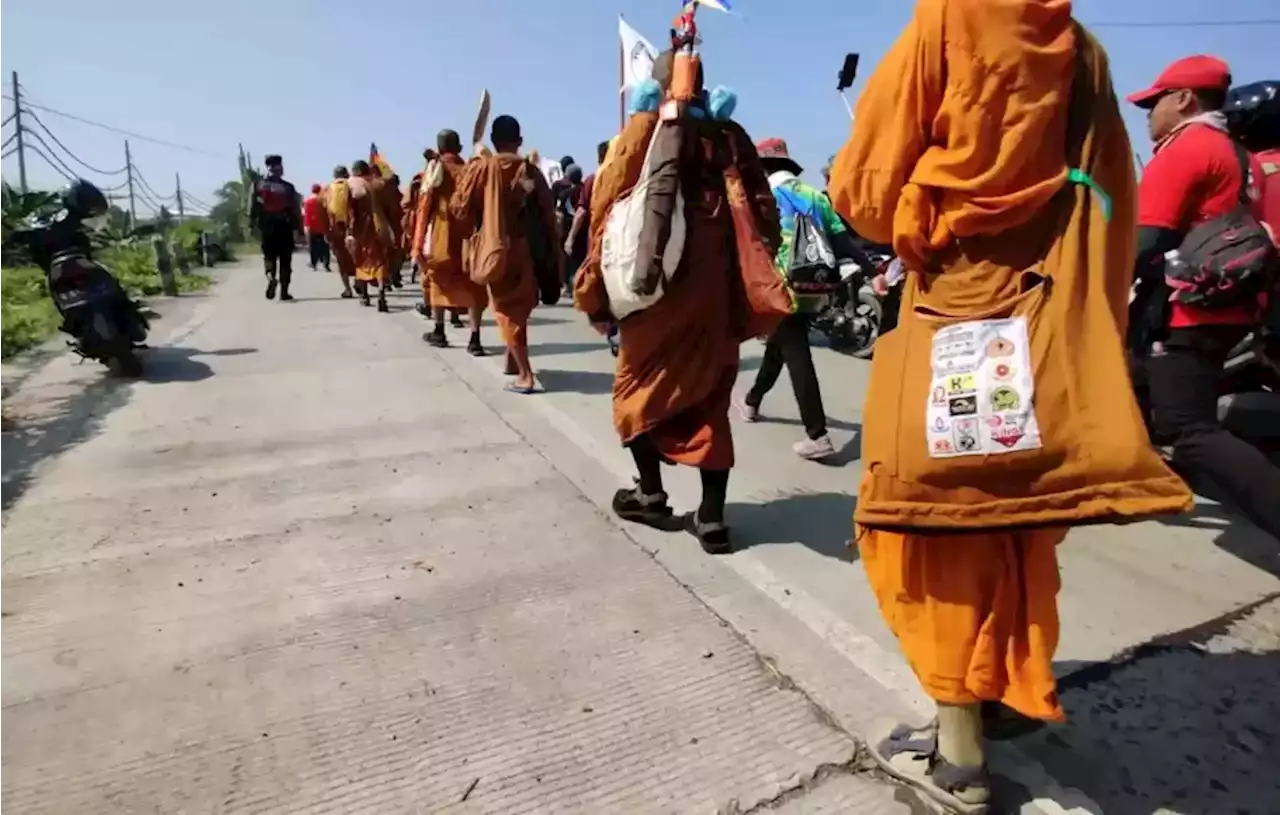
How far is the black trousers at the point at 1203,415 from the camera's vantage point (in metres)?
3.12

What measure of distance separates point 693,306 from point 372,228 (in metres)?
8.33

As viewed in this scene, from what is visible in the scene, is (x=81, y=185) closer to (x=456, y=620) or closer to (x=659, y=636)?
(x=456, y=620)

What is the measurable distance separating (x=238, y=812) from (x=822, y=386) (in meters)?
5.33

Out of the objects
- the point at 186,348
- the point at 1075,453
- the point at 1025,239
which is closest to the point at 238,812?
the point at 1075,453

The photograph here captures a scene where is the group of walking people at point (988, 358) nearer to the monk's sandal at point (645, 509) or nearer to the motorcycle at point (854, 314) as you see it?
the monk's sandal at point (645, 509)

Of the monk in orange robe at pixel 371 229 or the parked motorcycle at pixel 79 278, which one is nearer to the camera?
the parked motorcycle at pixel 79 278

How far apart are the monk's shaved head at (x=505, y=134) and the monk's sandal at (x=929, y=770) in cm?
507

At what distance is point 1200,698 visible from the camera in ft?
8.38

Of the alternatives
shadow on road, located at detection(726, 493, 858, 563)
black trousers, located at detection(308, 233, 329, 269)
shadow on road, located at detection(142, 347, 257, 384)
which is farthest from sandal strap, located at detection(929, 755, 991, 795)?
black trousers, located at detection(308, 233, 329, 269)

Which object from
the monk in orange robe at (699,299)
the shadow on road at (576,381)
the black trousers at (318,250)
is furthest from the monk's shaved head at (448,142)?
the black trousers at (318,250)

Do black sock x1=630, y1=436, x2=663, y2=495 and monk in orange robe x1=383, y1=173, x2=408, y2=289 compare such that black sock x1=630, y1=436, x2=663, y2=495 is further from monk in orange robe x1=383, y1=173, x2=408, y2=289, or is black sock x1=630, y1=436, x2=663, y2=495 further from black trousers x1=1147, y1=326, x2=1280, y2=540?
monk in orange robe x1=383, y1=173, x2=408, y2=289

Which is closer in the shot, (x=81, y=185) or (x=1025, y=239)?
(x=1025, y=239)

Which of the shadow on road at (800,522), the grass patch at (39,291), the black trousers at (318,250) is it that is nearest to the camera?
the shadow on road at (800,522)

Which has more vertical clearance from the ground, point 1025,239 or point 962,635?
point 1025,239
